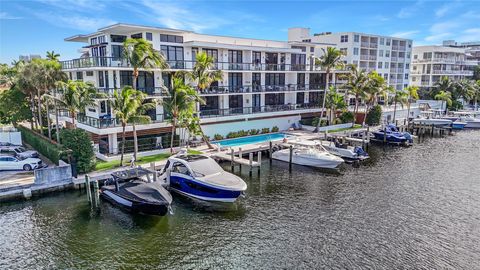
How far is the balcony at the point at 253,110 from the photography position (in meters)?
43.1

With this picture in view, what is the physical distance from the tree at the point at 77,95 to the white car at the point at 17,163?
18.8 ft

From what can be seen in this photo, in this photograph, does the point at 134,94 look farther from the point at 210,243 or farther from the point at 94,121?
the point at 210,243

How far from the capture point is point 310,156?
1412 inches

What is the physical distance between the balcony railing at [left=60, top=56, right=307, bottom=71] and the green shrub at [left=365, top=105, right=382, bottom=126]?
44.0ft

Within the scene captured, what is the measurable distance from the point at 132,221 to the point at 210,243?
6049 mm

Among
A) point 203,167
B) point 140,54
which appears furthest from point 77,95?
point 203,167

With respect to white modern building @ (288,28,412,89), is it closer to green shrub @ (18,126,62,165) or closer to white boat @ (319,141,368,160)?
white boat @ (319,141,368,160)

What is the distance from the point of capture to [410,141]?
158ft

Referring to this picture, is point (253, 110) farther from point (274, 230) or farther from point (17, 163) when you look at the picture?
point (17, 163)

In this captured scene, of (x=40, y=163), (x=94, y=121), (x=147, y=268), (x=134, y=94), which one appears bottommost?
(x=147, y=268)

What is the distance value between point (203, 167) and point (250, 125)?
20.9 m

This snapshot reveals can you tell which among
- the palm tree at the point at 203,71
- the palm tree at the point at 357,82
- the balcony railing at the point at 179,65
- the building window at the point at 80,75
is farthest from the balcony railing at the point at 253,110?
the building window at the point at 80,75

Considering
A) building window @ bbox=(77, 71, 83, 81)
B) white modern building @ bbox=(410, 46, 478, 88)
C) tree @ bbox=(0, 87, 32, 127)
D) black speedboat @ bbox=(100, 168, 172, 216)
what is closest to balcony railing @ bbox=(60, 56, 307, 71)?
building window @ bbox=(77, 71, 83, 81)

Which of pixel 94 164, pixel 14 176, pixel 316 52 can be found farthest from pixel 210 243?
pixel 316 52
